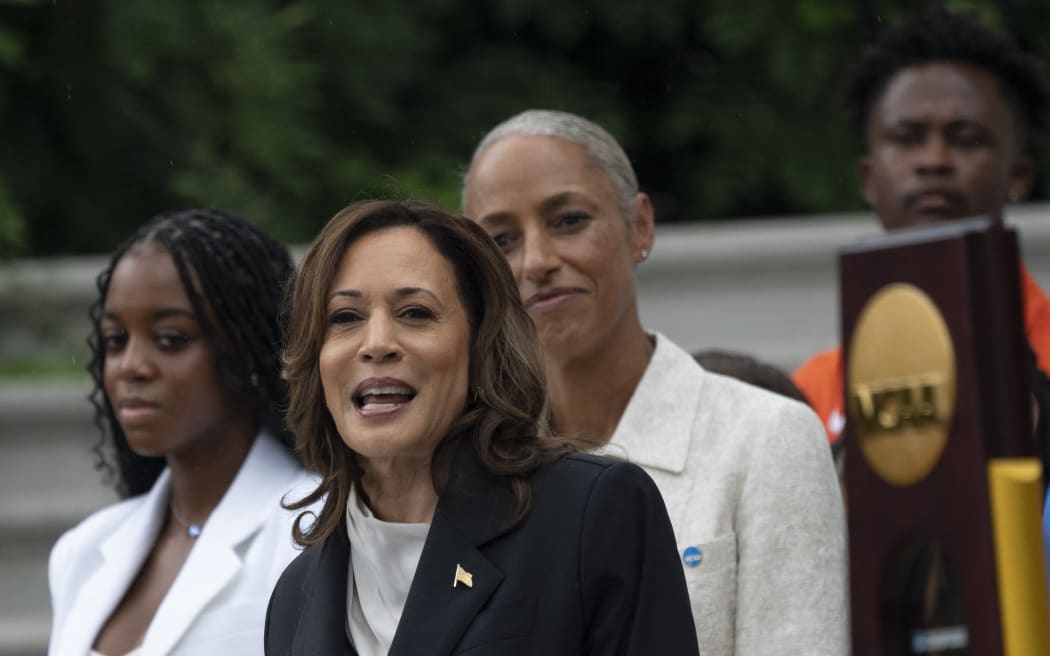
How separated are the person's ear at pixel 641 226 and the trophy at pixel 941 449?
6.25ft

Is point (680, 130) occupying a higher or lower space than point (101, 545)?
higher

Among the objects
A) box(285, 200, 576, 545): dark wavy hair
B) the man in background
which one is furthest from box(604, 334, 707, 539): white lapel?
the man in background

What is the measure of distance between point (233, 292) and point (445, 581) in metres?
1.42

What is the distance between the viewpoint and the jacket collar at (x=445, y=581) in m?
2.60

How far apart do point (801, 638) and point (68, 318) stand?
4.69 metres

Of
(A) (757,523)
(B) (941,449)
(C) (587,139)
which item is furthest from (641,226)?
(B) (941,449)

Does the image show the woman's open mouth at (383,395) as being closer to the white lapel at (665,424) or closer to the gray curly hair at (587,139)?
the white lapel at (665,424)

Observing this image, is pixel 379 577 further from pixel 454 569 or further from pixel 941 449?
pixel 941 449

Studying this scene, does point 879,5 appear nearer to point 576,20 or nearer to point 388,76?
point 576,20

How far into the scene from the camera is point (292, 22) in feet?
22.6

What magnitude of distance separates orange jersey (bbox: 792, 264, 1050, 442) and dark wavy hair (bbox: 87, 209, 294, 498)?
132 centimetres

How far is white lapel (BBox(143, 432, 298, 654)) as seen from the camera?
354 centimetres

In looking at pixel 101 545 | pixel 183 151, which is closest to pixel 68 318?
pixel 183 151

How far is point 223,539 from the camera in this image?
12.1ft
